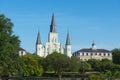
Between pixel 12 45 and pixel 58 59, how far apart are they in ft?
156

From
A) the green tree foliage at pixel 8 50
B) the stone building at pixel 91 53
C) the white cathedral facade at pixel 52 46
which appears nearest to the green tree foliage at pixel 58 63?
the green tree foliage at pixel 8 50

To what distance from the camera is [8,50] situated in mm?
41531

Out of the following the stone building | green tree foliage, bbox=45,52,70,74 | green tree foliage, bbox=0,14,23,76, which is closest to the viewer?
green tree foliage, bbox=0,14,23,76

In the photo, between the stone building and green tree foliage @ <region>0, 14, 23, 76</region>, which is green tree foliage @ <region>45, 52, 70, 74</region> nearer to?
green tree foliage @ <region>0, 14, 23, 76</region>

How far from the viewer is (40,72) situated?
7762cm

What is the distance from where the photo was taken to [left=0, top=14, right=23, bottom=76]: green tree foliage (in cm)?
4111

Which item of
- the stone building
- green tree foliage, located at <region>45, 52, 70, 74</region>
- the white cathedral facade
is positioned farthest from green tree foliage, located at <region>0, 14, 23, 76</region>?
the stone building

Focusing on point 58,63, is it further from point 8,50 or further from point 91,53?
point 91,53

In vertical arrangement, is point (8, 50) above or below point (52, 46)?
below

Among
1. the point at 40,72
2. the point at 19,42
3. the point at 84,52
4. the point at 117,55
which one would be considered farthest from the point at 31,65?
the point at 84,52

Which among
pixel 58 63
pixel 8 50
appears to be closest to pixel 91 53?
pixel 58 63

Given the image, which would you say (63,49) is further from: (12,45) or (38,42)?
(12,45)

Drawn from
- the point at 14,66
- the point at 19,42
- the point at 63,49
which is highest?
the point at 63,49

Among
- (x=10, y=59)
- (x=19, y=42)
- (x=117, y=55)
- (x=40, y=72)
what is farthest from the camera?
(x=117, y=55)
